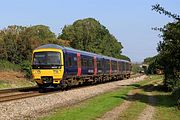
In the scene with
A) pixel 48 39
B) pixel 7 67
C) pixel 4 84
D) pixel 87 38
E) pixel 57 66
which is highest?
pixel 87 38

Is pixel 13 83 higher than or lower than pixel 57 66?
lower

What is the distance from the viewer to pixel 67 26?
127 meters

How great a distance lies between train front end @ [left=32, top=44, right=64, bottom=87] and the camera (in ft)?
103

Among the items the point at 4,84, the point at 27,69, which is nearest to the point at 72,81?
the point at 4,84

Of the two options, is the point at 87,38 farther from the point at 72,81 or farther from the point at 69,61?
the point at 69,61

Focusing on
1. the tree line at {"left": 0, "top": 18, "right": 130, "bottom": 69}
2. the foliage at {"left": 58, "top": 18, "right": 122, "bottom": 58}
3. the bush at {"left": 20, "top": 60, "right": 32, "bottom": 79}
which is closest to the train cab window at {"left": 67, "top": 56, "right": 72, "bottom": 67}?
the bush at {"left": 20, "top": 60, "right": 32, "bottom": 79}

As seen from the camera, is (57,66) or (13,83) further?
(13,83)

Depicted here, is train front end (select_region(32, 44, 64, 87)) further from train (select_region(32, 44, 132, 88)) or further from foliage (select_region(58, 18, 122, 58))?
foliage (select_region(58, 18, 122, 58))

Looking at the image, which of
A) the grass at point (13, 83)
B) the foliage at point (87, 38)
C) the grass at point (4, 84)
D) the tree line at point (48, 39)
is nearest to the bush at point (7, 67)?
the tree line at point (48, 39)

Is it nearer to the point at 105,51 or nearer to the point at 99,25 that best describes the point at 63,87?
the point at 105,51

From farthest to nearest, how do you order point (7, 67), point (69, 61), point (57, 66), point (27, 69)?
point (7, 67), point (27, 69), point (69, 61), point (57, 66)

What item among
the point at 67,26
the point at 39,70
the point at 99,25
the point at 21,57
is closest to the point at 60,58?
the point at 39,70

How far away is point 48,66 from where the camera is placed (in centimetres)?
3156

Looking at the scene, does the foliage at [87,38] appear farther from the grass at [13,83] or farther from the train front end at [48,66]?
the train front end at [48,66]
